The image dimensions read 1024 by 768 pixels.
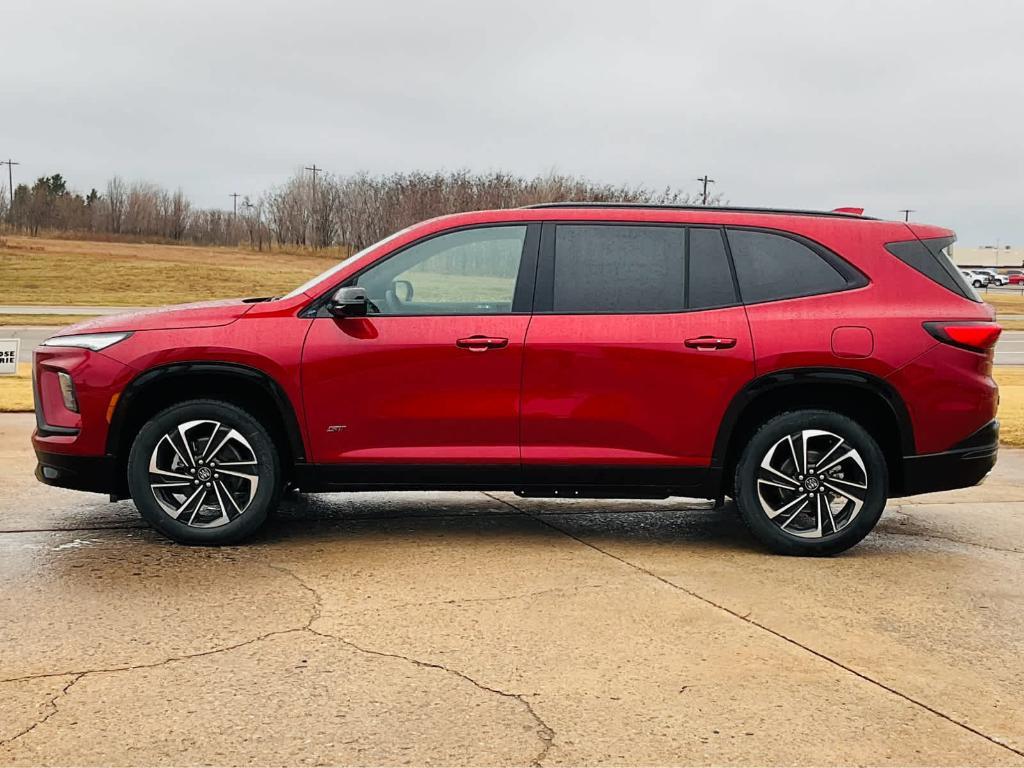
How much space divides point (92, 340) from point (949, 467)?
15.2ft

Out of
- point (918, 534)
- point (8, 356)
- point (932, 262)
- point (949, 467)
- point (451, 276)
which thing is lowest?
point (918, 534)

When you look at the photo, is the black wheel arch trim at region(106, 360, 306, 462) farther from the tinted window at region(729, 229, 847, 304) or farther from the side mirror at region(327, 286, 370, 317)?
the tinted window at region(729, 229, 847, 304)

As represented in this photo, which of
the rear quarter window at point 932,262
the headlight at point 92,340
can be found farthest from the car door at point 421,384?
the rear quarter window at point 932,262

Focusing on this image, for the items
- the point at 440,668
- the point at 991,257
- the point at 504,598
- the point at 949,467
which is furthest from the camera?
the point at 991,257

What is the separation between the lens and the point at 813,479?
19.8 feet

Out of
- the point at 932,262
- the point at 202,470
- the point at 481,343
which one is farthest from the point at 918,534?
the point at 202,470

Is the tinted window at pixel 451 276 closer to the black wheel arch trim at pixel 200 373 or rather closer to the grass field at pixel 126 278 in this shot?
the black wheel arch trim at pixel 200 373

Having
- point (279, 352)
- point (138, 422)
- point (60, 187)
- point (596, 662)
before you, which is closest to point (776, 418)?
point (596, 662)

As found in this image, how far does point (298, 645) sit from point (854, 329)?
10.9ft

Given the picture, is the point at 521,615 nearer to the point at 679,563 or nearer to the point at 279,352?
the point at 679,563

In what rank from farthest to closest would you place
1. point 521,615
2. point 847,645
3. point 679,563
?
1. point 679,563
2. point 521,615
3. point 847,645

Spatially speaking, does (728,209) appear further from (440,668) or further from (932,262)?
(440,668)

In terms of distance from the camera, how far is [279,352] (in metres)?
6.00

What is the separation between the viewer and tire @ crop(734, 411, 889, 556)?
6016 mm
